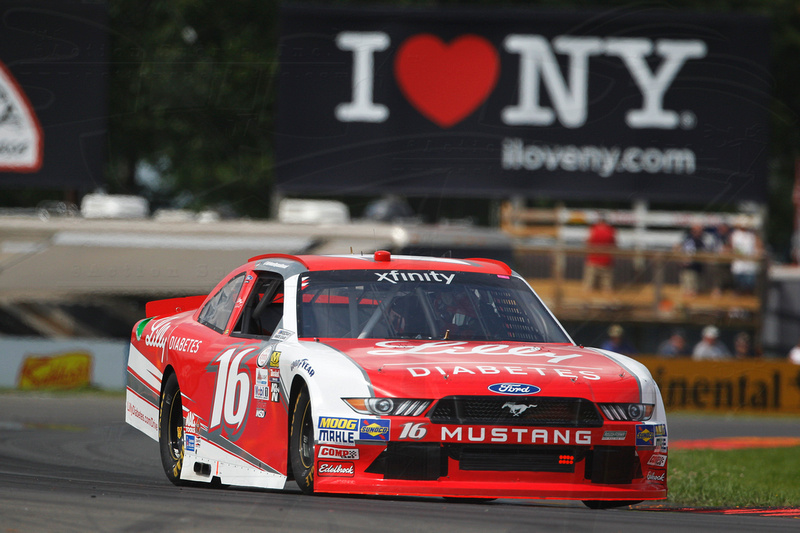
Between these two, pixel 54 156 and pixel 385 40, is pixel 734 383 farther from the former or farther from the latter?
pixel 54 156

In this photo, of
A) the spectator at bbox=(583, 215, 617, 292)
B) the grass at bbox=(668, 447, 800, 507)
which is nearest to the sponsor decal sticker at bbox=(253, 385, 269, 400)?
the grass at bbox=(668, 447, 800, 507)

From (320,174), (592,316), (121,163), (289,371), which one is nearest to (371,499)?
(289,371)

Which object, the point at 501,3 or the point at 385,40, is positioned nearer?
the point at 385,40

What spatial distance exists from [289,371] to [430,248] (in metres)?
19.2

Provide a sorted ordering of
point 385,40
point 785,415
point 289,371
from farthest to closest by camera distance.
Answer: point 385,40, point 785,415, point 289,371

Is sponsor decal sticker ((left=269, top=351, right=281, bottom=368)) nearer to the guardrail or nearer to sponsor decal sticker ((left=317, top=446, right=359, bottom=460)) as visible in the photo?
sponsor decal sticker ((left=317, top=446, right=359, bottom=460))

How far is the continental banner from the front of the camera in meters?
22.2

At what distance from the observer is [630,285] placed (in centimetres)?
2734

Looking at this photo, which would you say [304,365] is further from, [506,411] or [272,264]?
[272,264]

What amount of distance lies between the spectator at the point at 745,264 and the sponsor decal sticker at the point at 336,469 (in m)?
21.6

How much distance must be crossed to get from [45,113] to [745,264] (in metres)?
13.6

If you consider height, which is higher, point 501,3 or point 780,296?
point 501,3

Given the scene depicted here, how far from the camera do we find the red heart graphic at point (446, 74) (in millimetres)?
25484

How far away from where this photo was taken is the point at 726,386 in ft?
73.7
